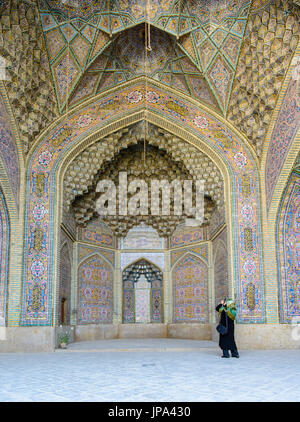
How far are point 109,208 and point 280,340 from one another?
5301mm

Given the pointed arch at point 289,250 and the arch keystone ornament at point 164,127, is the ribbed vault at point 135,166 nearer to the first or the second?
the arch keystone ornament at point 164,127

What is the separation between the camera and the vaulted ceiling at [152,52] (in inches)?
309

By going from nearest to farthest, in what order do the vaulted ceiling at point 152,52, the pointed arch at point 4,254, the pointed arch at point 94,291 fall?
the vaulted ceiling at point 152,52 < the pointed arch at point 4,254 < the pointed arch at point 94,291

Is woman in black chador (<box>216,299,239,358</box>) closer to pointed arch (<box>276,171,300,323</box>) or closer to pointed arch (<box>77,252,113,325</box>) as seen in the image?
pointed arch (<box>276,171,300,323</box>)

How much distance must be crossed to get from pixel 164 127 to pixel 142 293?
14.9 ft

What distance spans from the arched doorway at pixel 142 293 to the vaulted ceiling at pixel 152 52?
4.59m

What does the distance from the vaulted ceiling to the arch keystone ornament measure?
268 millimetres

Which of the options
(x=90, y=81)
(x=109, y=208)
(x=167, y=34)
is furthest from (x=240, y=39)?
(x=109, y=208)

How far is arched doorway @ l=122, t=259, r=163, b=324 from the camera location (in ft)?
38.1

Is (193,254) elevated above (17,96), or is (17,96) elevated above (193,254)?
(17,96)

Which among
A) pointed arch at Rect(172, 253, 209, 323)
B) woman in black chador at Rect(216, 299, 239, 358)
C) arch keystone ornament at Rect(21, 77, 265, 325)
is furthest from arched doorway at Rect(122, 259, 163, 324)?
woman in black chador at Rect(216, 299, 239, 358)

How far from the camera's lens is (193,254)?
11.1 m

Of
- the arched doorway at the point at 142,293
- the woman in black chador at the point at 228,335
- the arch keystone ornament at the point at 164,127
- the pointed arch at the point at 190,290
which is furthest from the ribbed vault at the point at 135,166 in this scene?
the woman in black chador at the point at 228,335

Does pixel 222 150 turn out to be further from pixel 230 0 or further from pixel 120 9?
pixel 120 9
